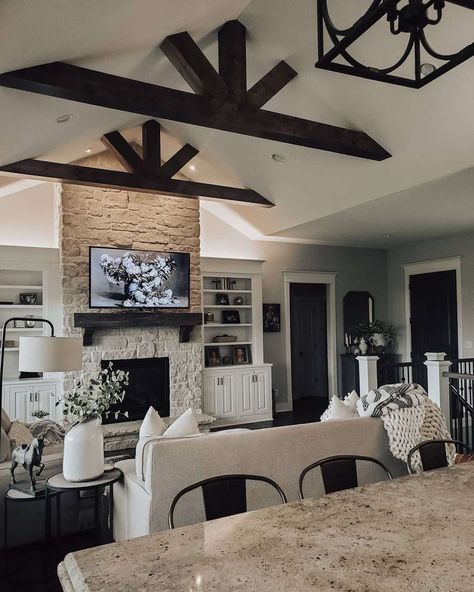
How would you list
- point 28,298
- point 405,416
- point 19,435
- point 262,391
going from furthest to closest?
1. point 262,391
2. point 28,298
3. point 19,435
4. point 405,416

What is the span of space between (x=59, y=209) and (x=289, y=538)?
5952mm

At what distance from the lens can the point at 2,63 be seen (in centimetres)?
296

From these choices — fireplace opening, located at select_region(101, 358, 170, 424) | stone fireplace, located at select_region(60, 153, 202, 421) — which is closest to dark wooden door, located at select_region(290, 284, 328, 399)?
stone fireplace, located at select_region(60, 153, 202, 421)

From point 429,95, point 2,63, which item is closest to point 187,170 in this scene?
point 429,95

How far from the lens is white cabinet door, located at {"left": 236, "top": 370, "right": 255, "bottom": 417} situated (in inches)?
291

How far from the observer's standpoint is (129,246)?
6738mm

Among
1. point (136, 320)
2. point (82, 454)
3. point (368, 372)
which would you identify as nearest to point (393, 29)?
point (82, 454)

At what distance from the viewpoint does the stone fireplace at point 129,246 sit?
6344 millimetres

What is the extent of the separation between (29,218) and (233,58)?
3755 mm

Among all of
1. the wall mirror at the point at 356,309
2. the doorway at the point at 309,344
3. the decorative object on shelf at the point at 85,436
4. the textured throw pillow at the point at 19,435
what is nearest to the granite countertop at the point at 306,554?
the decorative object on shelf at the point at 85,436

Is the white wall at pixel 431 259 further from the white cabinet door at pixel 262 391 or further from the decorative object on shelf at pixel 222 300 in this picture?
the decorative object on shelf at pixel 222 300

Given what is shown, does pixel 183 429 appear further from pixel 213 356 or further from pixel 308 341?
pixel 308 341

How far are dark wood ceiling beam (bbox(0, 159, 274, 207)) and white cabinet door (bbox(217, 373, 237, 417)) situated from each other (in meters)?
2.64

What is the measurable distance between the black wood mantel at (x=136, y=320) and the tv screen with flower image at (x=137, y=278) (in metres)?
0.15
